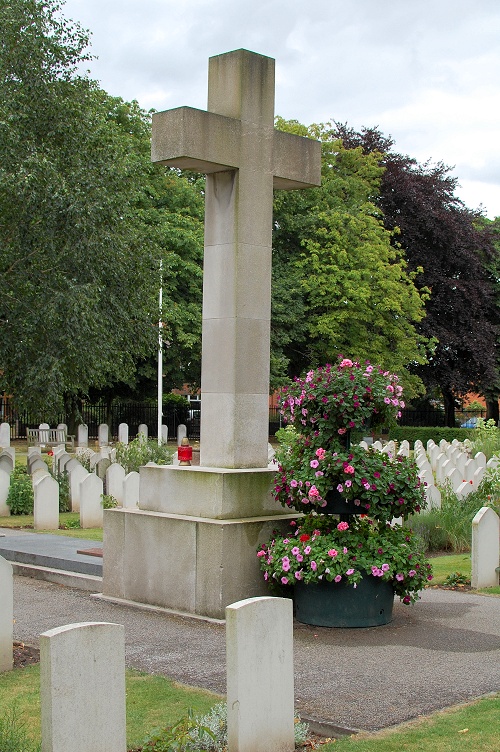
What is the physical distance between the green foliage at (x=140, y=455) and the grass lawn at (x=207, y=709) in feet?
43.7

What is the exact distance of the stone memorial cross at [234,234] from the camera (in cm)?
905

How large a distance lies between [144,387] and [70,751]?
37467mm

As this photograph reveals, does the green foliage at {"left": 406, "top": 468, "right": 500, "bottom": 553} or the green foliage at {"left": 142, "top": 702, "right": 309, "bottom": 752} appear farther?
the green foliage at {"left": 406, "top": 468, "right": 500, "bottom": 553}

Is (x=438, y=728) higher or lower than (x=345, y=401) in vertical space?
lower

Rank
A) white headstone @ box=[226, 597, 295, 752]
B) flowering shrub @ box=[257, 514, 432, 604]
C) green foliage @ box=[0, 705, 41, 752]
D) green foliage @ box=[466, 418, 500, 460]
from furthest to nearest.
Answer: green foliage @ box=[466, 418, 500, 460]
flowering shrub @ box=[257, 514, 432, 604]
white headstone @ box=[226, 597, 295, 752]
green foliage @ box=[0, 705, 41, 752]

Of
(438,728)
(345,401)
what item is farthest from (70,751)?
(345,401)

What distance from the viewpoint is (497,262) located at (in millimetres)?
49438

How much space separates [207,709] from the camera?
5.91 metres

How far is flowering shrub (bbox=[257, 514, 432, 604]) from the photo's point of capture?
26.4 ft

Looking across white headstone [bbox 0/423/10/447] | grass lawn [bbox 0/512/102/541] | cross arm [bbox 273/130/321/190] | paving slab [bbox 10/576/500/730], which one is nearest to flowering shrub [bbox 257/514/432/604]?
paving slab [bbox 10/576/500/730]

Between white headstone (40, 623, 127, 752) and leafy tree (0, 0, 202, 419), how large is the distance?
1521 cm

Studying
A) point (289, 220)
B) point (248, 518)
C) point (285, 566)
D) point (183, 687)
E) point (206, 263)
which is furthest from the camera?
point (289, 220)

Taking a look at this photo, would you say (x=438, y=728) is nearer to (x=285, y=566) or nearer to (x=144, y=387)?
(x=285, y=566)

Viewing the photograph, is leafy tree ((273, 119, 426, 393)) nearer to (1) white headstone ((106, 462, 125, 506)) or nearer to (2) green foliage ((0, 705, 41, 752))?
(1) white headstone ((106, 462, 125, 506))
